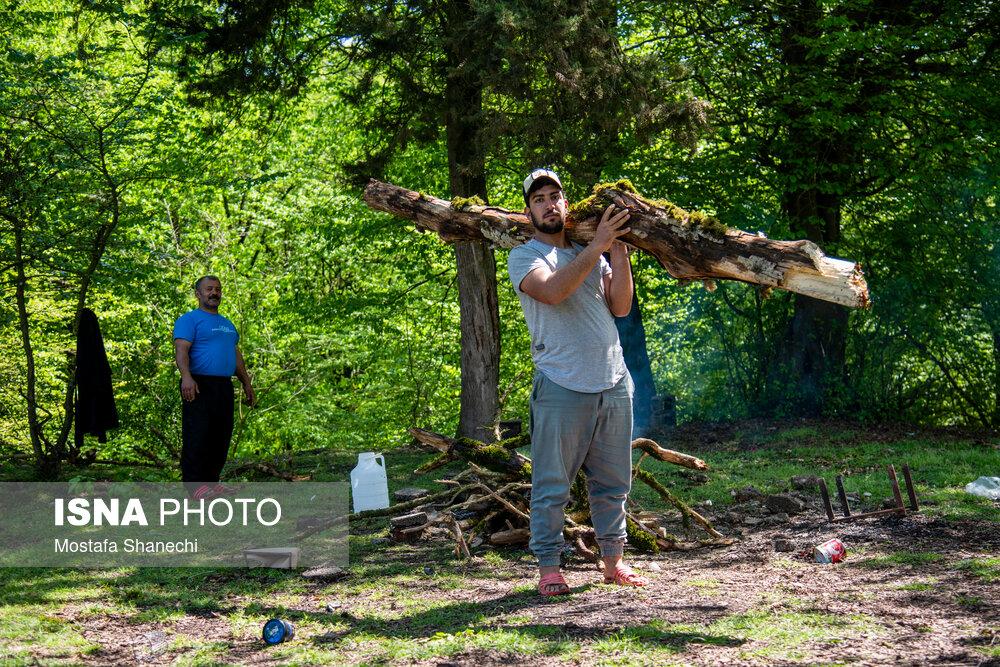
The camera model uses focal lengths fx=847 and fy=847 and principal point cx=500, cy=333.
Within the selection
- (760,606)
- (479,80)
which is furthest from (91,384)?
(760,606)

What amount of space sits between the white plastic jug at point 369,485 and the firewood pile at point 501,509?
2.46 feet

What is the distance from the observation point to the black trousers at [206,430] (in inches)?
266

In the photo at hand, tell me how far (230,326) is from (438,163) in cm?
641

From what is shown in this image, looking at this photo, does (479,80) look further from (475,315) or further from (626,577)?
(626,577)

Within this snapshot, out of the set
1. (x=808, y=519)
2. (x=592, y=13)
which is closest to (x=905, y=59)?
(x=592, y=13)

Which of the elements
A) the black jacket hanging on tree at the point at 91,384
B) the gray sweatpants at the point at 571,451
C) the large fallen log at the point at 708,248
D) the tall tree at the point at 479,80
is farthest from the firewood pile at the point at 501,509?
the black jacket hanging on tree at the point at 91,384

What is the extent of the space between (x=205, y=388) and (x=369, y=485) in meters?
1.55

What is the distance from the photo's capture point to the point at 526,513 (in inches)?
217

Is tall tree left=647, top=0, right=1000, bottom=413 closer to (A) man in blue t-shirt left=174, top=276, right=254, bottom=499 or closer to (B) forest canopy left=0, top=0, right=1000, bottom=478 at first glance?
(B) forest canopy left=0, top=0, right=1000, bottom=478

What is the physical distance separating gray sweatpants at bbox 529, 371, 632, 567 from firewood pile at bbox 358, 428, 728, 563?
0.93 metres

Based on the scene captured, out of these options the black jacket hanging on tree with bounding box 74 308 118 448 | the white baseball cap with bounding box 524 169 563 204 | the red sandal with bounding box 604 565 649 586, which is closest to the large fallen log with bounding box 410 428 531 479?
the red sandal with bounding box 604 565 649 586

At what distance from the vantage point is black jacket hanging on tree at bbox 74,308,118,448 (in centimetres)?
785

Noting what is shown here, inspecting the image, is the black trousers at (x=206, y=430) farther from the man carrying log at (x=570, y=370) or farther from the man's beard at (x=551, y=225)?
the man's beard at (x=551, y=225)

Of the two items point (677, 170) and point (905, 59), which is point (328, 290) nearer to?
point (677, 170)
